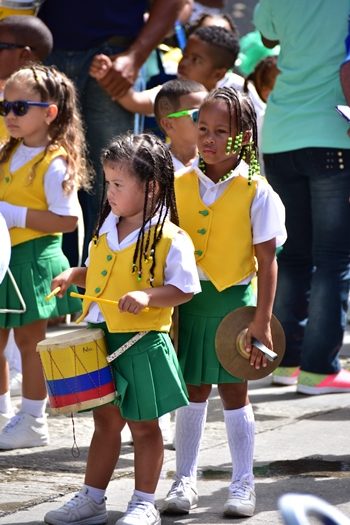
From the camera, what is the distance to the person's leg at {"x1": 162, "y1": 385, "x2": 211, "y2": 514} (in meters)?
4.18

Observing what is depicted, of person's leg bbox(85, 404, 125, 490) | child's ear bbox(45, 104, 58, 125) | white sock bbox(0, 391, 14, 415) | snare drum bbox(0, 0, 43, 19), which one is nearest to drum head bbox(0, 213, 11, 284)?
person's leg bbox(85, 404, 125, 490)

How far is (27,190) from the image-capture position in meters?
5.19

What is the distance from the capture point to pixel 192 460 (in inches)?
168

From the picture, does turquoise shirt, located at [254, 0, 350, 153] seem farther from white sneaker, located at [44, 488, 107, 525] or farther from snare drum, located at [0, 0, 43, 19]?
white sneaker, located at [44, 488, 107, 525]

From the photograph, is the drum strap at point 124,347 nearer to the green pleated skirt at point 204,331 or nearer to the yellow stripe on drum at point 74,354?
the yellow stripe on drum at point 74,354

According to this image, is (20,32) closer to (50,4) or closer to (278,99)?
(50,4)

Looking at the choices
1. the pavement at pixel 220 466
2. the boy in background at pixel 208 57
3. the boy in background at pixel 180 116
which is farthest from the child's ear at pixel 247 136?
the boy in background at pixel 208 57

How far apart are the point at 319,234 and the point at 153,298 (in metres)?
2.28

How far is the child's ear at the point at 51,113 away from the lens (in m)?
5.26

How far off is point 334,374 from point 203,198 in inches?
80.3

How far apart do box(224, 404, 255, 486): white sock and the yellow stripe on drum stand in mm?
548

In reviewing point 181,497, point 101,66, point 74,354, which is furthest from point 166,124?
point 181,497

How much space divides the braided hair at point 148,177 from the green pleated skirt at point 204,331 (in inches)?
13.4

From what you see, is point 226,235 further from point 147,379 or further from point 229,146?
point 147,379
